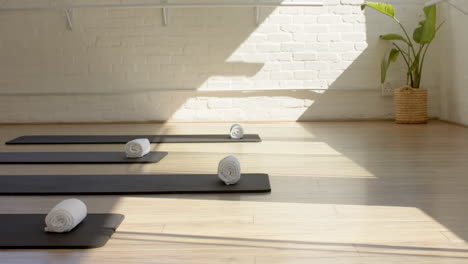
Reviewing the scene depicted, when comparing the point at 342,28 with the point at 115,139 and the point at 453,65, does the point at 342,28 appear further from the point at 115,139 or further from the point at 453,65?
the point at 115,139

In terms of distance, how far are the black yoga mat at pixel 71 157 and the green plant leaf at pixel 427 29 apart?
3.27m

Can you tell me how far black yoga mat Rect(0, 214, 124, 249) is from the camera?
1.91m

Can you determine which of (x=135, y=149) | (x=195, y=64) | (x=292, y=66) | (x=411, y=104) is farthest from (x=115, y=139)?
(x=411, y=104)

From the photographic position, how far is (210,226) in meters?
2.15

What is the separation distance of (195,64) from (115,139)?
1.88 meters

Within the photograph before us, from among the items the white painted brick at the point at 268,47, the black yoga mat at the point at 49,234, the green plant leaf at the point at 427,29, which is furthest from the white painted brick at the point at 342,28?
the black yoga mat at the point at 49,234

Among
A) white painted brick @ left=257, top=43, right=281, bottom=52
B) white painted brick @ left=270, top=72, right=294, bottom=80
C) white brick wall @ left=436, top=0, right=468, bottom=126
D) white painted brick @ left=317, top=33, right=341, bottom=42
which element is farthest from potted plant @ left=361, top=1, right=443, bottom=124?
white painted brick @ left=257, top=43, right=281, bottom=52

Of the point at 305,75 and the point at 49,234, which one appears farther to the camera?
the point at 305,75

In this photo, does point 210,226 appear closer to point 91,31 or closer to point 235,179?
point 235,179

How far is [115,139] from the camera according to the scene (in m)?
4.91

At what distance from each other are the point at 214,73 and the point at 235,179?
3755 mm

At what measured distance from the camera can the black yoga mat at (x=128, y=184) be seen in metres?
2.76

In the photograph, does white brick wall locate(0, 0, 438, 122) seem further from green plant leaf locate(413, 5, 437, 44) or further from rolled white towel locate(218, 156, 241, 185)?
rolled white towel locate(218, 156, 241, 185)

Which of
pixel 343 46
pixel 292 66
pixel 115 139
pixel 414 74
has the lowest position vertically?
pixel 115 139
